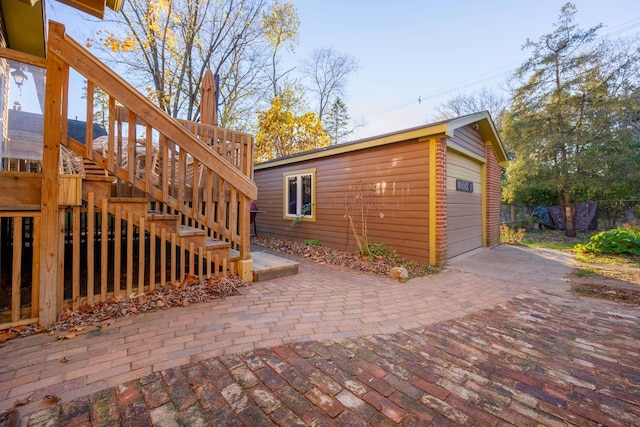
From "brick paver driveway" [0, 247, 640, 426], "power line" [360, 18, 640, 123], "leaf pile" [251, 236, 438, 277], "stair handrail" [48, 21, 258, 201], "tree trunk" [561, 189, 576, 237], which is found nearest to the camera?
"brick paver driveway" [0, 247, 640, 426]

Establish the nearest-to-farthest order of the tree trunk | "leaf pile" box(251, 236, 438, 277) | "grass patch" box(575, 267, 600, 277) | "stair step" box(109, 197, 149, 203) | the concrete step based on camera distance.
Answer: "stair step" box(109, 197, 149, 203) → the concrete step → "grass patch" box(575, 267, 600, 277) → "leaf pile" box(251, 236, 438, 277) → the tree trunk

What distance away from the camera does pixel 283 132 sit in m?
13.8

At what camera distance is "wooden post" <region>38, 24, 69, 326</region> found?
89.7 inches

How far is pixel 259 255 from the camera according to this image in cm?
482

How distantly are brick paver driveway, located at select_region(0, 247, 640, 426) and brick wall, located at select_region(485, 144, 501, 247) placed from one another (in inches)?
181

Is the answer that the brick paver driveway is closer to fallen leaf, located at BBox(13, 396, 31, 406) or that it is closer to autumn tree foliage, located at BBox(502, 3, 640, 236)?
fallen leaf, located at BBox(13, 396, 31, 406)

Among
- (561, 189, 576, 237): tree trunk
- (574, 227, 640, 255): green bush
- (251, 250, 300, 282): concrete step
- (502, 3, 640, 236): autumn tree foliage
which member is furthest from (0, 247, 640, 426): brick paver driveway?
(502, 3, 640, 236): autumn tree foliage

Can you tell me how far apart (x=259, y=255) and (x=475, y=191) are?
5771 millimetres

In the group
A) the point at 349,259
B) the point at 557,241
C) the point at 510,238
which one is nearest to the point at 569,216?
the point at 557,241

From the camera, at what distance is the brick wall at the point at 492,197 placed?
742 cm

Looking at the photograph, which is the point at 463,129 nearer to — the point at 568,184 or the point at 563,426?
the point at 563,426

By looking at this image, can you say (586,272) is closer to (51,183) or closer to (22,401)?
(22,401)

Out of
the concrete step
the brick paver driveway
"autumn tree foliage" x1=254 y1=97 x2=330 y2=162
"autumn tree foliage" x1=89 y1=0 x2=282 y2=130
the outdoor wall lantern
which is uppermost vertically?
"autumn tree foliage" x1=89 y1=0 x2=282 y2=130

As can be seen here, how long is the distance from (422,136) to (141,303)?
16.1ft
